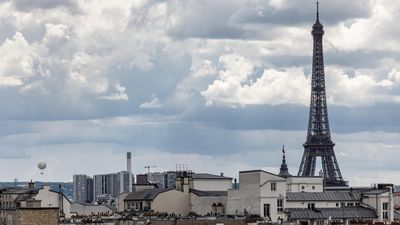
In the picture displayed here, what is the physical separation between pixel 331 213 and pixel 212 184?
72.3ft

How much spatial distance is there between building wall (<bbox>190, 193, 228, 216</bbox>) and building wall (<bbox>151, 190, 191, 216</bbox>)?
118 cm

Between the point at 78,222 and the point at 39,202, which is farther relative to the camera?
the point at 78,222

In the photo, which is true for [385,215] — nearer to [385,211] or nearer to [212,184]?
[385,211]

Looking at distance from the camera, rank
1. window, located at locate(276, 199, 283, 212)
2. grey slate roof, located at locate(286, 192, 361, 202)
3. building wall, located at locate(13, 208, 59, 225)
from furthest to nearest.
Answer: grey slate roof, located at locate(286, 192, 361, 202) < window, located at locate(276, 199, 283, 212) < building wall, located at locate(13, 208, 59, 225)

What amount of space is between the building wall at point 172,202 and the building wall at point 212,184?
4657 mm

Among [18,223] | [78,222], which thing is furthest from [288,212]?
[18,223]

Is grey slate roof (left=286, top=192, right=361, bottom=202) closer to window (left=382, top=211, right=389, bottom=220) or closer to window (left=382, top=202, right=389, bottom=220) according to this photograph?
window (left=382, top=202, right=389, bottom=220)

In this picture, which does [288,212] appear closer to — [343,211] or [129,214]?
[343,211]

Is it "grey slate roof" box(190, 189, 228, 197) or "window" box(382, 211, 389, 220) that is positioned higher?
"grey slate roof" box(190, 189, 228, 197)

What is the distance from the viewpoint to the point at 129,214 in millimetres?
155875

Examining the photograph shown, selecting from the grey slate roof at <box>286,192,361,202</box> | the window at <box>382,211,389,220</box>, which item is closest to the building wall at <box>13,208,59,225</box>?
the grey slate roof at <box>286,192,361,202</box>

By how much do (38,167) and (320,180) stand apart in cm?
5308

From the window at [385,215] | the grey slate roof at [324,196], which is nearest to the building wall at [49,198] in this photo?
the grey slate roof at [324,196]

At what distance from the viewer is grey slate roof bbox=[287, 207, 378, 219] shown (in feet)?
507
